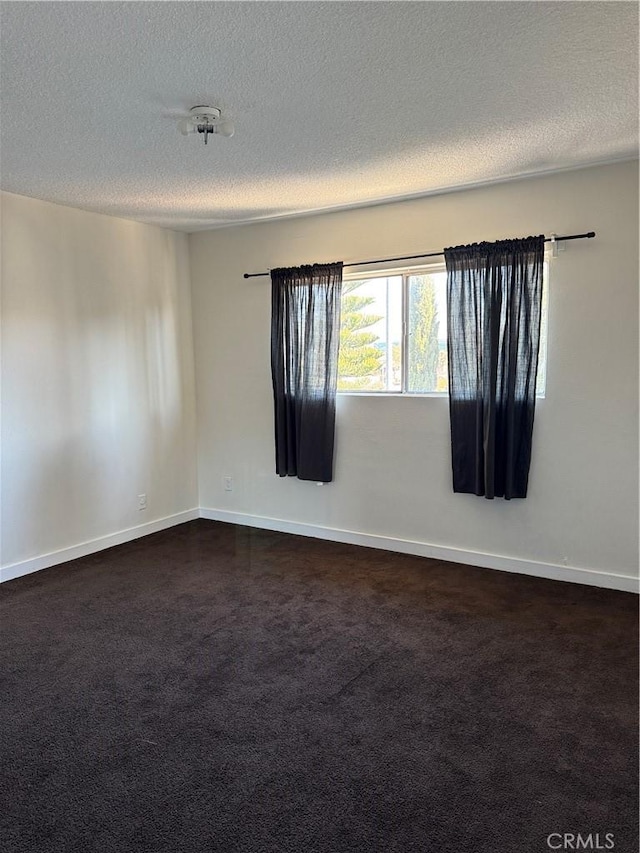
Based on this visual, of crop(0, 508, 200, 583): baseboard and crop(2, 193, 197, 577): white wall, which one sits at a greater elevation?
crop(2, 193, 197, 577): white wall

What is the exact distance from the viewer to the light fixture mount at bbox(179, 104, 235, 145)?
2.58 meters

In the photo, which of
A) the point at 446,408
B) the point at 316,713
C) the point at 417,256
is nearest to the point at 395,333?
the point at 417,256

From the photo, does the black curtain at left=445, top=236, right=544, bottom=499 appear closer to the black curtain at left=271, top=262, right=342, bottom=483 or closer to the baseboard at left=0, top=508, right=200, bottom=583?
the black curtain at left=271, top=262, right=342, bottom=483

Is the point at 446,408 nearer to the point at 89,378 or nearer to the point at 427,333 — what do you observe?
the point at 427,333

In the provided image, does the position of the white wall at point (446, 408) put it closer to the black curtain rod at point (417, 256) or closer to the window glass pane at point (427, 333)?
the black curtain rod at point (417, 256)

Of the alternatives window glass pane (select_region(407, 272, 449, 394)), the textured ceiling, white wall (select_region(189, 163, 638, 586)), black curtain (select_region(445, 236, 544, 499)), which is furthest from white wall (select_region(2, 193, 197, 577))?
black curtain (select_region(445, 236, 544, 499))

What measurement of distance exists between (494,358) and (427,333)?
23.1 inches

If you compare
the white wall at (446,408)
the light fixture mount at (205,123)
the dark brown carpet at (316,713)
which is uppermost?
the light fixture mount at (205,123)

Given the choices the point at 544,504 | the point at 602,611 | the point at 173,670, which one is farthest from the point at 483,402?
the point at 173,670

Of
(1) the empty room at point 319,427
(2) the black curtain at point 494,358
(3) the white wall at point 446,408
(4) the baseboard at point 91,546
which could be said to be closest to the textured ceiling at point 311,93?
(1) the empty room at point 319,427

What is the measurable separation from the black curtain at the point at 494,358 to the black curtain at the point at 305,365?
0.92m

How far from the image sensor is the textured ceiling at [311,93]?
75.8 inches

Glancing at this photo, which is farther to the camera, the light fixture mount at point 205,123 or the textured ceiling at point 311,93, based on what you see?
the light fixture mount at point 205,123

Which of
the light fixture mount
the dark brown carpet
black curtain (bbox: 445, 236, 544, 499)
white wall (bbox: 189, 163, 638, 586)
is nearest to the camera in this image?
the dark brown carpet
